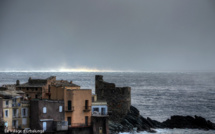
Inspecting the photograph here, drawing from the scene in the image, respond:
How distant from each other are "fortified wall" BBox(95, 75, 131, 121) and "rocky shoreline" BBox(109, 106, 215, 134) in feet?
2.90

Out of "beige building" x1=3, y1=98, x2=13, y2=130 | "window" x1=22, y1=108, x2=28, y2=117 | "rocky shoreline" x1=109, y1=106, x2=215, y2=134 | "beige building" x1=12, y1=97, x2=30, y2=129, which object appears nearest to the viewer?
"beige building" x1=3, y1=98, x2=13, y2=130

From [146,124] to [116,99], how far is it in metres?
5.79

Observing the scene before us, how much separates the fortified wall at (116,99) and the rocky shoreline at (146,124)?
34.8 inches

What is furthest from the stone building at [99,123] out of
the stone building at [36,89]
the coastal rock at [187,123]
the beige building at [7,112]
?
the coastal rock at [187,123]

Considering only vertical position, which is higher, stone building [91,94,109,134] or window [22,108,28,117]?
window [22,108,28,117]

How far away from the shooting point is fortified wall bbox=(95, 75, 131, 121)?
6700 cm

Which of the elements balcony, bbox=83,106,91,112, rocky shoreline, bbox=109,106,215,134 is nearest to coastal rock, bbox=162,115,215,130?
rocky shoreline, bbox=109,106,215,134

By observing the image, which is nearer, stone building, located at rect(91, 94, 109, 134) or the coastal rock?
stone building, located at rect(91, 94, 109, 134)

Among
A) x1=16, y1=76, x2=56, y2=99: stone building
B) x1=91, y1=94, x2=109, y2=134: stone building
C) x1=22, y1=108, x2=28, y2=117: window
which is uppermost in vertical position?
x1=16, y1=76, x2=56, y2=99: stone building

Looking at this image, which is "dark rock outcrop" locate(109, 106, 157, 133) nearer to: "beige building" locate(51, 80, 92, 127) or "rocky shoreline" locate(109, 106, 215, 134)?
"rocky shoreline" locate(109, 106, 215, 134)

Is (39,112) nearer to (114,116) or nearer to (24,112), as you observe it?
(24,112)

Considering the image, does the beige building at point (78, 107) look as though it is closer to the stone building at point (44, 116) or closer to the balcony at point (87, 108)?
the balcony at point (87, 108)

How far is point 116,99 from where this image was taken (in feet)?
222

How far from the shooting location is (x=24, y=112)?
4966 centimetres
